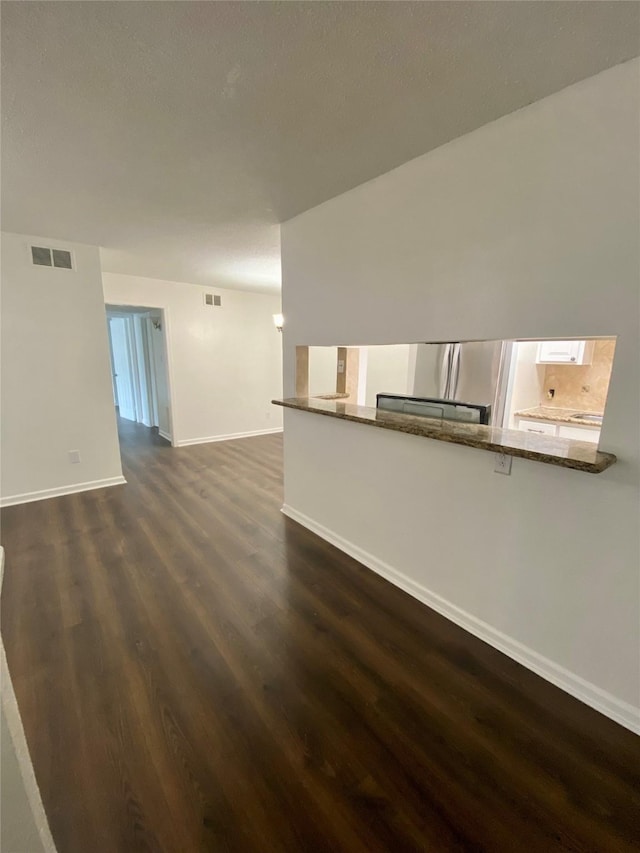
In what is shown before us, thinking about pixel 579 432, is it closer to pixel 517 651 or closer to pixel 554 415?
pixel 554 415

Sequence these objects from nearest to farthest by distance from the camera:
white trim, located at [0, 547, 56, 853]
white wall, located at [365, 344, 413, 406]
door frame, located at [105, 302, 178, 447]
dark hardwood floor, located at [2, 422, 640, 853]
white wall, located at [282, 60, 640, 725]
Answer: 1. white trim, located at [0, 547, 56, 853]
2. dark hardwood floor, located at [2, 422, 640, 853]
3. white wall, located at [282, 60, 640, 725]
4. white wall, located at [365, 344, 413, 406]
5. door frame, located at [105, 302, 178, 447]

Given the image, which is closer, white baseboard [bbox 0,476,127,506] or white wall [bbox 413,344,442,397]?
white wall [bbox 413,344,442,397]

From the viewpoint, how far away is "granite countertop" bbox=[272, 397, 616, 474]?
Result: 135 cm

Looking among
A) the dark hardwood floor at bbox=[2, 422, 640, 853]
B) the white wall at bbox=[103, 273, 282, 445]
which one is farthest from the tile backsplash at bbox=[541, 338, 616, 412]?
the white wall at bbox=[103, 273, 282, 445]

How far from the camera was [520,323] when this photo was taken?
1581 millimetres

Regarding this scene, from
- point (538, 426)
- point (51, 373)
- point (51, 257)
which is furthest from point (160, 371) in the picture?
point (538, 426)

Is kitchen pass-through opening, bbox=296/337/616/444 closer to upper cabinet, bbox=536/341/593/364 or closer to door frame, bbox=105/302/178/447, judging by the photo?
upper cabinet, bbox=536/341/593/364

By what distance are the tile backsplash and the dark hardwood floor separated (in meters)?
2.60

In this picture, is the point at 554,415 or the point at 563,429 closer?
the point at 563,429

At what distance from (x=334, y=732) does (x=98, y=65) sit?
8.68ft

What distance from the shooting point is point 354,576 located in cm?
234

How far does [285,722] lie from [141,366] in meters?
6.58

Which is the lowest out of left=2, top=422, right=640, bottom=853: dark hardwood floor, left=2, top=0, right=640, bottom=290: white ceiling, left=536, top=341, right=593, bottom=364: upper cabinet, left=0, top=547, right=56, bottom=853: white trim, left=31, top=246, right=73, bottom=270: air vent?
left=2, top=422, right=640, bottom=853: dark hardwood floor

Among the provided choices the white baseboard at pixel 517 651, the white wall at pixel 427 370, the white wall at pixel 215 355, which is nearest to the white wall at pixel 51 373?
the white wall at pixel 215 355
